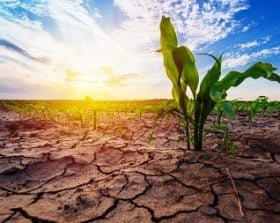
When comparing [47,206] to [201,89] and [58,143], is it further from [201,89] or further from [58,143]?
[58,143]

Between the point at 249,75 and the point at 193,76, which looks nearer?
the point at 249,75

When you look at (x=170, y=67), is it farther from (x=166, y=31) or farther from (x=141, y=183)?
(x=141, y=183)

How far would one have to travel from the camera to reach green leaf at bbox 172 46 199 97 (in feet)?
6.01

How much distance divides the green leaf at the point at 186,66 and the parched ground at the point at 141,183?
0.52 m

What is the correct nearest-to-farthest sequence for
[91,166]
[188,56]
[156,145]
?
1. [188,56]
2. [91,166]
3. [156,145]

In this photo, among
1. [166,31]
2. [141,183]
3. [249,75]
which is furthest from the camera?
[166,31]

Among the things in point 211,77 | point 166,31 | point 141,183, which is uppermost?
point 166,31

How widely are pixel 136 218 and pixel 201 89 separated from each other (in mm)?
1038

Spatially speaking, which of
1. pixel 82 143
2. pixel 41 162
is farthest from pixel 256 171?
pixel 82 143

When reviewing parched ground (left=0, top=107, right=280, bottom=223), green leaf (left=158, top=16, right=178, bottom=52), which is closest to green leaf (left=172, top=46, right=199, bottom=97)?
green leaf (left=158, top=16, right=178, bottom=52)

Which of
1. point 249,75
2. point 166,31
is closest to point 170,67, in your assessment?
point 166,31

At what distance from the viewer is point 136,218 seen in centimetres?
135

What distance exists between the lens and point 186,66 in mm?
1930

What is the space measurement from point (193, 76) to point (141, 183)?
0.81m
